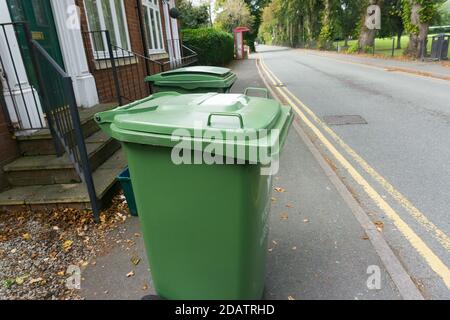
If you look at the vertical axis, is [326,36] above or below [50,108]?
above

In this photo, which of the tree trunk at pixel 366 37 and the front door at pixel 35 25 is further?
the tree trunk at pixel 366 37

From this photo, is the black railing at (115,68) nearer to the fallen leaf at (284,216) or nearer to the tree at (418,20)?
the fallen leaf at (284,216)

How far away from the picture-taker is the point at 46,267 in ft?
9.48

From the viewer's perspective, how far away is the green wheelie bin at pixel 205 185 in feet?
5.59

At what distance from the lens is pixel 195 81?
483cm

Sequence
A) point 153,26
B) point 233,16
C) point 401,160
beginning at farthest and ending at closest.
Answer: point 233,16 → point 153,26 → point 401,160

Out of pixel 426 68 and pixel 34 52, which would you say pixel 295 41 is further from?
pixel 34 52

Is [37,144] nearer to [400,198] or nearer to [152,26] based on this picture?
[400,198]

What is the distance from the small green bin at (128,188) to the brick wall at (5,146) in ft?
5.34

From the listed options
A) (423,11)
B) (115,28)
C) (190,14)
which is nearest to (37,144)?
(115,28)

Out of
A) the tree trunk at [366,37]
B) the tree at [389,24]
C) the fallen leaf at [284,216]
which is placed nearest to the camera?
the fallen leaf at [284,216]

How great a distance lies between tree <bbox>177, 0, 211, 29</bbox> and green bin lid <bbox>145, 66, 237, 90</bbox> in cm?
2045

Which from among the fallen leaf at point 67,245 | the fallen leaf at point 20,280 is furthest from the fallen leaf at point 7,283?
the fallen leaf at point 67,245

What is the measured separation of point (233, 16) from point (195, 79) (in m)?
42.0
